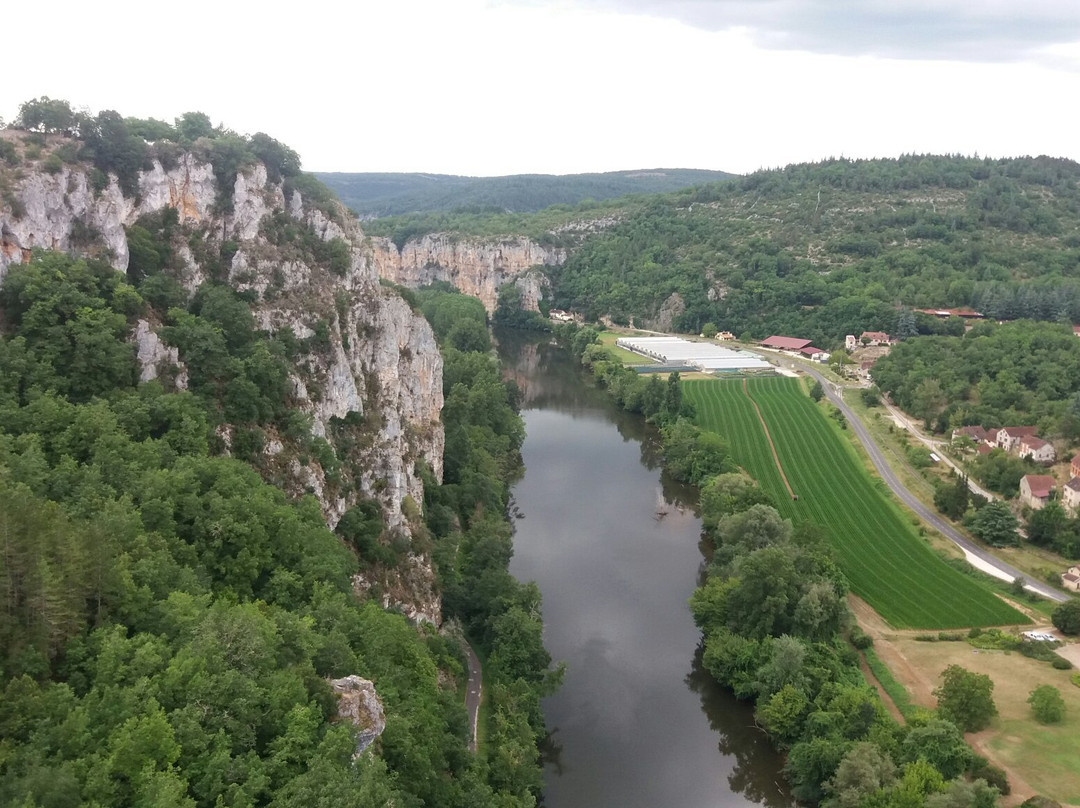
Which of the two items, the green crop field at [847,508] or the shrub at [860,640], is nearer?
the shrub at [860,640]

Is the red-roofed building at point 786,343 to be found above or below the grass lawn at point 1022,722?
above

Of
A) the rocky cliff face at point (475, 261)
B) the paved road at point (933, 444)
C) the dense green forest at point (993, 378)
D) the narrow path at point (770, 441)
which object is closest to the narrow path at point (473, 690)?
the narrow path at point (770, 441)

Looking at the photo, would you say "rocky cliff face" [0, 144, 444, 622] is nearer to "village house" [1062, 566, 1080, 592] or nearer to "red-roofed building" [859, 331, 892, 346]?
"village house" [1062, 566, 1080, 592]

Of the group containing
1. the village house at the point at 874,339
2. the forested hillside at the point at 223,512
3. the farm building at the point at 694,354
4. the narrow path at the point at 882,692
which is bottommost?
the narrow path at the point at 882,692

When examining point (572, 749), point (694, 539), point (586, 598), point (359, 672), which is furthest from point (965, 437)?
point (359, 672)

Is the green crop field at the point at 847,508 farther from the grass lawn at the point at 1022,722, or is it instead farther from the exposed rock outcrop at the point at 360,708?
the exposed rock outcrop at the point at 360,708

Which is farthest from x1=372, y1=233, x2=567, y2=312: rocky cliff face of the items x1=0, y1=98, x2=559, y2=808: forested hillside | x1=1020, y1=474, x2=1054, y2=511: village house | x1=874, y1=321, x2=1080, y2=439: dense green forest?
x1=0, y1=98, x2=559, y2=808: forested hillside
